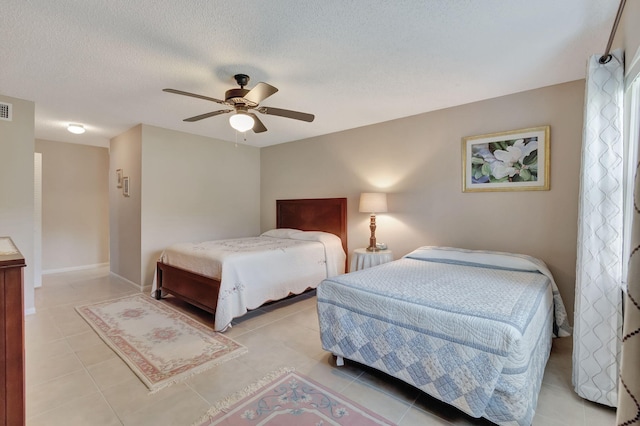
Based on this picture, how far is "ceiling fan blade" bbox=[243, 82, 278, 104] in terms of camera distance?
2.29m

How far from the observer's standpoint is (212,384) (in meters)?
2.07

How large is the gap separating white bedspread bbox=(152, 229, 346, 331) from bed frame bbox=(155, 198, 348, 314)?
0.31 ft

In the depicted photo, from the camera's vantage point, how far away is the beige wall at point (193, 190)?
4.30 metres

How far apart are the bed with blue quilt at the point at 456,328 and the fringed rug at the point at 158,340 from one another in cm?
104

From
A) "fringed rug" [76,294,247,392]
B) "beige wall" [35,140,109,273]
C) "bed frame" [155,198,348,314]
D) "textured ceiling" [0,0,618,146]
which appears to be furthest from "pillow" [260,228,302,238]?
"beige wall" [35,140,109,273]

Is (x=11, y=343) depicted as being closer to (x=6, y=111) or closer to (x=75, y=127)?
(x=6, y=111)

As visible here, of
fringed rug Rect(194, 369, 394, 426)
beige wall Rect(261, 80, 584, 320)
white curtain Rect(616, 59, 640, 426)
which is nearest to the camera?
white curtain Rect(616, 59, 640, 426)

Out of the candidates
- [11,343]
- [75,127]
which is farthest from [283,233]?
[11,343]

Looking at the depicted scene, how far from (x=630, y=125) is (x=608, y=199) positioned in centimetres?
48

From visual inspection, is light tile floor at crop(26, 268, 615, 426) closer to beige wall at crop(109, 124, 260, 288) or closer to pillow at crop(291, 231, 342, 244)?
pillow at crop(291, 231, 342, 244)

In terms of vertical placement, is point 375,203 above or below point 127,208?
above

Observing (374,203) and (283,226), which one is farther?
(283,226)

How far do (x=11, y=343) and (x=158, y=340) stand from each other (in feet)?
5.34

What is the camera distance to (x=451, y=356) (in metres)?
1.63
